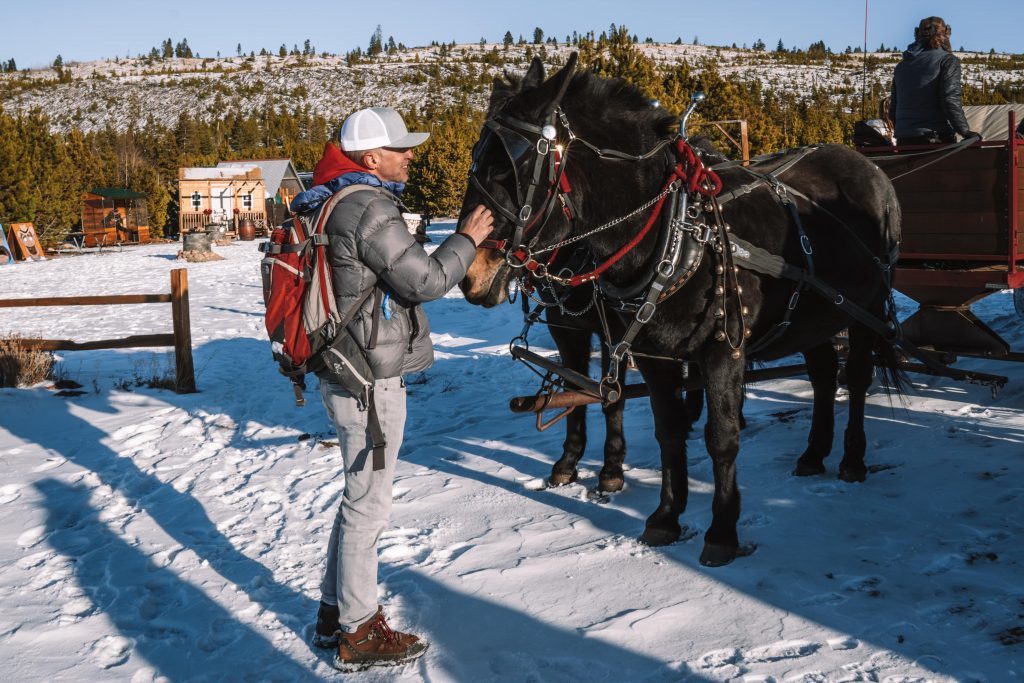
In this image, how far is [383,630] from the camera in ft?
11.0

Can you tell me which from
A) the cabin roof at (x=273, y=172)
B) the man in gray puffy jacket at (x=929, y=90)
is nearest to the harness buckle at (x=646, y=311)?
the man in gray puffy jacket at (x=929, y=90)

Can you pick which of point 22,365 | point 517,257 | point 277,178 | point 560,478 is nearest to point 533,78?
point 517,257

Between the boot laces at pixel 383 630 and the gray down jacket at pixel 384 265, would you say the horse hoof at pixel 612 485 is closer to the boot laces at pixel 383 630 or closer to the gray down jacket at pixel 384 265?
the boot laces at pixel 383 630

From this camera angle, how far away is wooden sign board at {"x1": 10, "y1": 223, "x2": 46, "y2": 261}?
2919cm

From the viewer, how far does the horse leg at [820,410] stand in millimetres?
5164

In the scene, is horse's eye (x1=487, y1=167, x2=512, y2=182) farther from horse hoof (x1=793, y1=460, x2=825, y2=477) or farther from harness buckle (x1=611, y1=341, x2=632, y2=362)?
horse hoof (x1=793, y1=460, x2=825, y2=477)

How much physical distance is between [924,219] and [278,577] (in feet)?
15.9

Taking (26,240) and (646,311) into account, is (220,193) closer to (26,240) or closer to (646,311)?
(26,240)

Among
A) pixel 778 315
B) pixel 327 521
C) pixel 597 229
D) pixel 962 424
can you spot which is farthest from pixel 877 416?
pixel 327 521

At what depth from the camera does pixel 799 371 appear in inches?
247

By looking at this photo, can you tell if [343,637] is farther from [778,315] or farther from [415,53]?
[415,53]

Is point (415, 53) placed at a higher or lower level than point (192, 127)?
higher

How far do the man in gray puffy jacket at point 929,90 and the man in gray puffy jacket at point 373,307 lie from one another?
416cm

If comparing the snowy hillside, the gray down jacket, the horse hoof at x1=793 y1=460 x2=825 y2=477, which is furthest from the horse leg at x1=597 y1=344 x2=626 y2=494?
the snowy hillside
